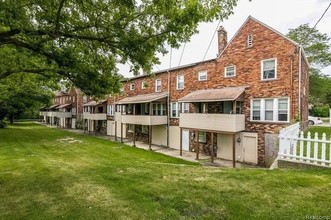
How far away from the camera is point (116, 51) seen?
6.73m

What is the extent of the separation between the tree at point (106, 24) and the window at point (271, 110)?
1124cm

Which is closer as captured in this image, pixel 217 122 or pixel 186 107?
pixel 217 122

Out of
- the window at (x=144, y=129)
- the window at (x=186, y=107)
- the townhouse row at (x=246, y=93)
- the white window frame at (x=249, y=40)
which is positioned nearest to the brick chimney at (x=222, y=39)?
the townhouse row at (x=246, y=93)

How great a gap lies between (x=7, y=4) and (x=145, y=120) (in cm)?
1832

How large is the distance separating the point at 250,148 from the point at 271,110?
10.7 ft

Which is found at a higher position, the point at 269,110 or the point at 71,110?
the point at 269,110

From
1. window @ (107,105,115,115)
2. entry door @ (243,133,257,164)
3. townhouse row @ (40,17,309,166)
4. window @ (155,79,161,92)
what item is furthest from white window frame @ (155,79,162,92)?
entry door @ (243,133,257,164)

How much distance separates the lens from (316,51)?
3000 centimetres

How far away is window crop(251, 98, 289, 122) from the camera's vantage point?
14.7 metres

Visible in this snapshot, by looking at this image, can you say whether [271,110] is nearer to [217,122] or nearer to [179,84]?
[217,122]

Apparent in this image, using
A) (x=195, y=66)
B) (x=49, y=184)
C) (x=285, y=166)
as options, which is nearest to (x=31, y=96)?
(x=195, y=66)

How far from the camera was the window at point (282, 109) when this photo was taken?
14.7 meters

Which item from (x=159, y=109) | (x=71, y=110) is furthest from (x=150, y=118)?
(x=71, y=110)

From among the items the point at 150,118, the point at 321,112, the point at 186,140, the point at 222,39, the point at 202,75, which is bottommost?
the point at 186,140
